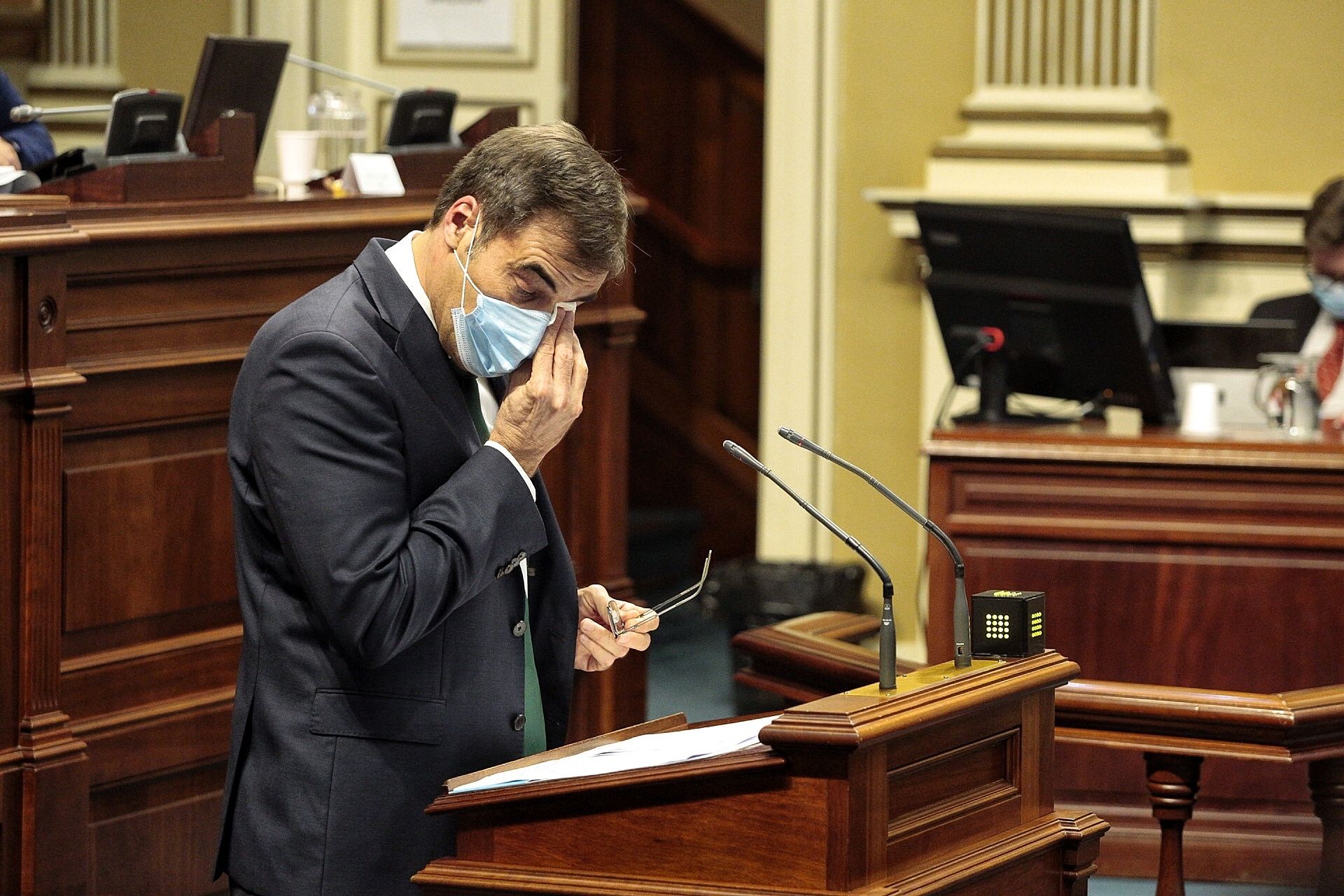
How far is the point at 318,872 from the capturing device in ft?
5.81

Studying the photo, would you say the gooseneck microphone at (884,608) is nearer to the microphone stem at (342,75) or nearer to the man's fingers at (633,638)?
the man's fingers at (633,638)

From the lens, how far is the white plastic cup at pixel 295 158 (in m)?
3.58

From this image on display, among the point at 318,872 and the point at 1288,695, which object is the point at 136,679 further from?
the point at 1288,695

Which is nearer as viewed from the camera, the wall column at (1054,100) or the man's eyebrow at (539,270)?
the man's eyebrow at (539,270)

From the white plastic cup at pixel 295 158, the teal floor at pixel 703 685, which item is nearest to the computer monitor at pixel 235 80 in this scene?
the white plastic cup at pixel 295 158

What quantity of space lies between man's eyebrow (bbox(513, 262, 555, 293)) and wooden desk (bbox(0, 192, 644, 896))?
0.97m

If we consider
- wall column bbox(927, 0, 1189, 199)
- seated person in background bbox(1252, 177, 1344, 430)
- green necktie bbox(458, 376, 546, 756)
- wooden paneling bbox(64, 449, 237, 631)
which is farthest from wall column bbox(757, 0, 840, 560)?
green necktie bbox(458, 376, 546, 756)

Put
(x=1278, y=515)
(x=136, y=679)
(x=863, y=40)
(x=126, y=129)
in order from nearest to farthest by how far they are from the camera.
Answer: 1. (x=136, y=679)
2. (x=126, y=129)
3. (x=1278, y=515)
4. (x=863, y=40)

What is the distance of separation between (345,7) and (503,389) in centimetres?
387

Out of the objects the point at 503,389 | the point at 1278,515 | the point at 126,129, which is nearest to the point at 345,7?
the point at 126,129

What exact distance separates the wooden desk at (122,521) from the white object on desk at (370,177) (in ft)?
0.93

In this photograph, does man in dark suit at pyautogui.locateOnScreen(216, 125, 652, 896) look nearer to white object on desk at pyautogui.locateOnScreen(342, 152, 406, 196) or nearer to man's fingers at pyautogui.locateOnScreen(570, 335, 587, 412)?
man's fingers at pyautogui.locateOnScreen(570, 335, 587, 412)

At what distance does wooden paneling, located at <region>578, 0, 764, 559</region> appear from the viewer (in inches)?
255

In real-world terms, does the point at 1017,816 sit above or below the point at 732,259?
below
